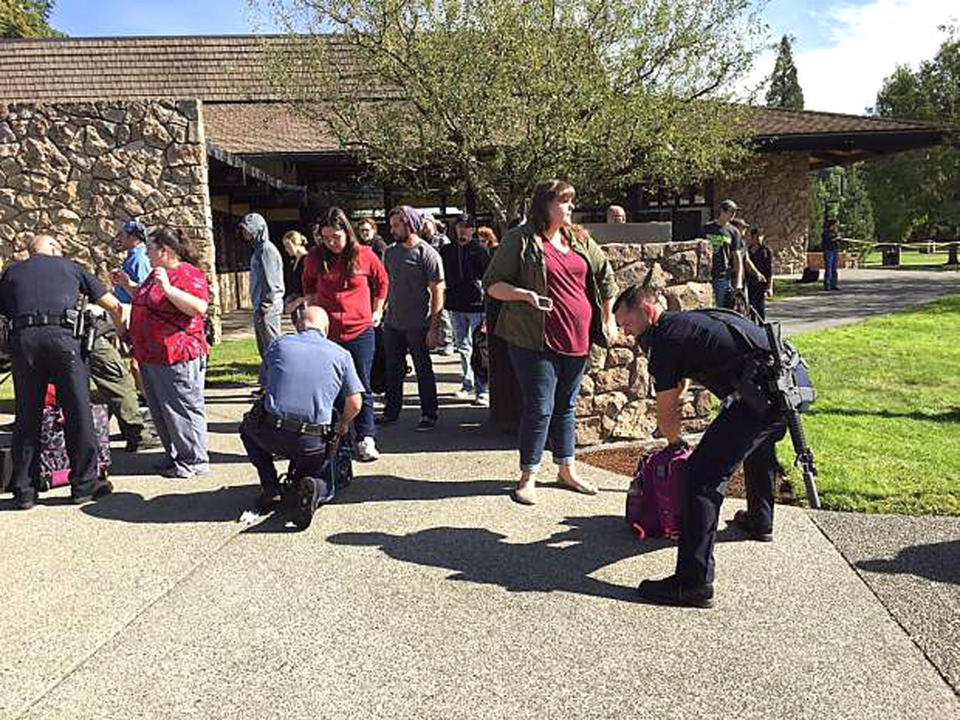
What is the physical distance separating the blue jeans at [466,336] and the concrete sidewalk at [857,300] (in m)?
5.99

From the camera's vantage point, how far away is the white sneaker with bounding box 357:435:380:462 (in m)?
6.11

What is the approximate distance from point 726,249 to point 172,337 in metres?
6.53

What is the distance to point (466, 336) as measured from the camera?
8.37 meters

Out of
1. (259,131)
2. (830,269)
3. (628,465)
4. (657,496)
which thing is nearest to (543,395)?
(657,496)

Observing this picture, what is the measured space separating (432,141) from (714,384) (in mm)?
9448

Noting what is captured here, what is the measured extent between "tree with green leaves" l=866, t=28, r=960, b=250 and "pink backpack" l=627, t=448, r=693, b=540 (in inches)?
921

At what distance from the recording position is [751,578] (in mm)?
3959

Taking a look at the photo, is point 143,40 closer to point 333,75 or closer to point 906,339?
point 333,75

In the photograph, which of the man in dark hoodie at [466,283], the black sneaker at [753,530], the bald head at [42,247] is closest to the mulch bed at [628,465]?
the black sneaker at [753,530]

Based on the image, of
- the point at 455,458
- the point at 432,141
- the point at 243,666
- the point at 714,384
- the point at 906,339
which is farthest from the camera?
the point at 432,141

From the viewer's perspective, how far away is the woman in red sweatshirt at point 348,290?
19.9ft

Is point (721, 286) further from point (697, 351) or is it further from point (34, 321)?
point (34, 321)

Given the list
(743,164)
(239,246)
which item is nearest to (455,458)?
(239,246)

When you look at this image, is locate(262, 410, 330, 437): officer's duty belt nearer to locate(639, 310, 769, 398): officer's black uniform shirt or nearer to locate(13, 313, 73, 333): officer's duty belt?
locate(13, 313, 73, 333): officer's duty belt
